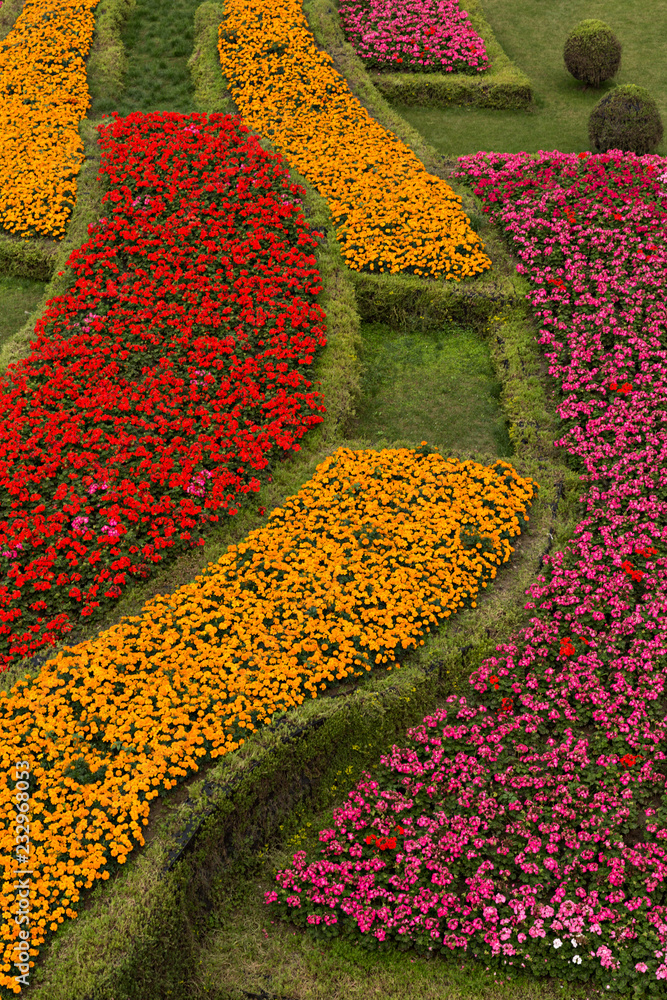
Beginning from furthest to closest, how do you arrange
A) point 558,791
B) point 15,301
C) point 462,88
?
point 462,88 → point 15,301 → point 558,791

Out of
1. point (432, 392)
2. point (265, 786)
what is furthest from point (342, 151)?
point (265, 786)

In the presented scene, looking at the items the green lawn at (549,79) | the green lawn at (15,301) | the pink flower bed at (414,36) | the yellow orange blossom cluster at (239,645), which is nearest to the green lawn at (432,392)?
the yellow orange blossom cluster at (239,645)

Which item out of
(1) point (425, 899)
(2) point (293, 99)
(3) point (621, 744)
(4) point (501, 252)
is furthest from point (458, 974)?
(2) point (293, 99)

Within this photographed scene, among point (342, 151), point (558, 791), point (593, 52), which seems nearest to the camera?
point (558, 791)

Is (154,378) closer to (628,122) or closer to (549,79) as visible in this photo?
(628,122)

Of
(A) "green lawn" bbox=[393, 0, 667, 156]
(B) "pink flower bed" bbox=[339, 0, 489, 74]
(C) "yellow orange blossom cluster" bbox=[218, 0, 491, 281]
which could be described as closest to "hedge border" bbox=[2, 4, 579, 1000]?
(C) "yellow orange blossom cluster" bbox=[218, 0, 491, 281]

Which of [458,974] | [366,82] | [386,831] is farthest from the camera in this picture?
[366,82]

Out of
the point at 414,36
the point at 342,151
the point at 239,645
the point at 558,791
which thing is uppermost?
the point at 414,36

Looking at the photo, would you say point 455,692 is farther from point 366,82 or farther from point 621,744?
point 366,82
